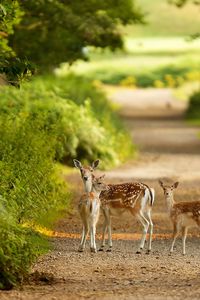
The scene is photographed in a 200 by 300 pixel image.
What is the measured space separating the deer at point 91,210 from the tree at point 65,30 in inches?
405

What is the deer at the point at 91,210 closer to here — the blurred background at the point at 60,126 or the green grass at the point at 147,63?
the blurred background at the point at 60,126

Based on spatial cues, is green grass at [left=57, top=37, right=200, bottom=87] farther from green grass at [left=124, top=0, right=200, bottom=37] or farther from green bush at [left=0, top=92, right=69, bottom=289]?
green bush at [left=0, top=92, right=69, bottom=289]

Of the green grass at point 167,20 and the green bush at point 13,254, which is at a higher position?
the green grass at point 167,20

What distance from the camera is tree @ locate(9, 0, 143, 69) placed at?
2786cm

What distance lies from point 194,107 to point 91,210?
120 ft

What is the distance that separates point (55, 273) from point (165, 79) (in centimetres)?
6460

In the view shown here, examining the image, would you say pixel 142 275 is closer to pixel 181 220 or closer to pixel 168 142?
pixel 181 220

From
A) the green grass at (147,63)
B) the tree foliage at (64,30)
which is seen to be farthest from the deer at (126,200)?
the green grass at (147,63)

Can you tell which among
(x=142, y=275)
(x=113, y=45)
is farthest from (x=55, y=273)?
(x=113, y=45)

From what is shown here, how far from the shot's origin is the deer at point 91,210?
17.3 metres

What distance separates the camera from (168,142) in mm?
40344

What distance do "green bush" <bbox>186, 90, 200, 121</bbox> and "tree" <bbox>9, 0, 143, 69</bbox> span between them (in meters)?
20.0

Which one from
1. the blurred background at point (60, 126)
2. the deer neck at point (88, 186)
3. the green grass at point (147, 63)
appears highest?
the green grass at point (147, 63)

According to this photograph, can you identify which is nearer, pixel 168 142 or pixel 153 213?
pixel 153 213
